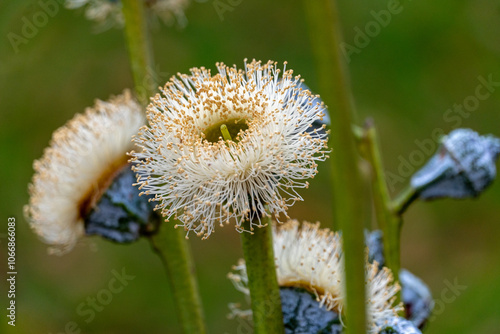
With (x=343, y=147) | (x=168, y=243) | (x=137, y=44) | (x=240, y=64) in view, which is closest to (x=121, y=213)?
(x=168, y=243)

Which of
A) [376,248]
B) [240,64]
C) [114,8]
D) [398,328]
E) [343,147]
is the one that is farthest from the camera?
[240,64]

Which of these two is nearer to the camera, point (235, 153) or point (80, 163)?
point (235, 153)

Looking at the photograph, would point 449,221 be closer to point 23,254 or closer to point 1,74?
point 23,254

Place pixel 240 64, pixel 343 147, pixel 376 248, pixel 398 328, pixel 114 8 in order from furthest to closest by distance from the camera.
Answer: pixel 240 64
pixel 114 8
pixel 376 248
pixel 398 328
pixel 343 147

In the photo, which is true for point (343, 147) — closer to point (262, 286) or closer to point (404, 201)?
point (262, 286)

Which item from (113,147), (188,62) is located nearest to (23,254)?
(188,62)

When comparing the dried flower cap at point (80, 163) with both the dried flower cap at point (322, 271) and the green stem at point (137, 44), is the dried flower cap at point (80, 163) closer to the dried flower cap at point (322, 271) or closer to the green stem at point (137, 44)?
the green stem at point (137, 44)

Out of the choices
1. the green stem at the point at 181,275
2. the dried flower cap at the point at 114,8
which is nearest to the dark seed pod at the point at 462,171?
the green stem at the point at 181,275
